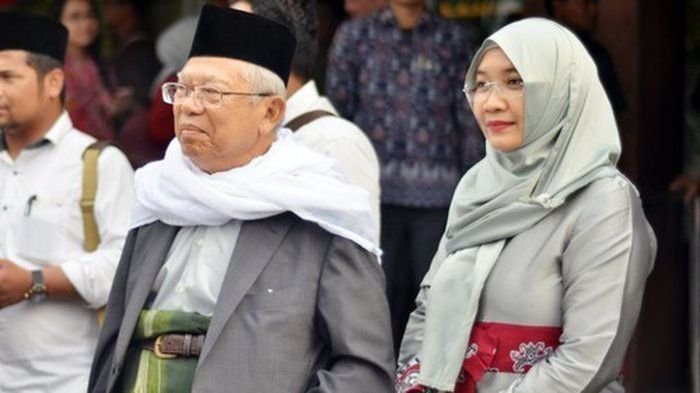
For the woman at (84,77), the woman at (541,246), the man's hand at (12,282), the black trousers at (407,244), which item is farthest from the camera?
the woman at (84,77)

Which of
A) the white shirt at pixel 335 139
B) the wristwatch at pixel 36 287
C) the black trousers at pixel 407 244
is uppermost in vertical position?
the white shirt at pixel 335 139

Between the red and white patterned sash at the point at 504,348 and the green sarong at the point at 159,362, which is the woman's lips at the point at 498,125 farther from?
the green sarong at the point at 159,362

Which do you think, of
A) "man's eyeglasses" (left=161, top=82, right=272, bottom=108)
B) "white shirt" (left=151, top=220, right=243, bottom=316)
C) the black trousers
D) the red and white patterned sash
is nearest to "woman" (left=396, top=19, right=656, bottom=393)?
the red and white patterned sash

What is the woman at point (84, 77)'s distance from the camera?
8.63 metres

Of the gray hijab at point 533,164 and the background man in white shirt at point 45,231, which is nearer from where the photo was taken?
the gray hijab at point 533,164

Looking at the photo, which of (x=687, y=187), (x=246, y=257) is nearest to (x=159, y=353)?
(x=246, y=257)

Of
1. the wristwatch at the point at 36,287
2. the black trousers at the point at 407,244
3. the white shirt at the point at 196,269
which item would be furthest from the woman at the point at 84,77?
the white shirt at the point at 196,269

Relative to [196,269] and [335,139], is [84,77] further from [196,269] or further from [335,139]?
[196,269]

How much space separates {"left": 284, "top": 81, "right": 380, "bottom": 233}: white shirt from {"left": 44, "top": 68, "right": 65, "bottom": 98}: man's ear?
88 centimetres

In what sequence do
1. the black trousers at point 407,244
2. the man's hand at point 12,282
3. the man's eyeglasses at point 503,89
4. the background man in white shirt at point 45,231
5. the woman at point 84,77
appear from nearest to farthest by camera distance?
the man's eyeglasses at point 503,89, the man's hand at point 12,282, the background man in white shirt at point 45,231, the black trousers at point 407,244, the woman at point 84,77

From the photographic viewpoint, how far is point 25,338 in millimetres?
6109

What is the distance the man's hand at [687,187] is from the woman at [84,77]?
109 inches

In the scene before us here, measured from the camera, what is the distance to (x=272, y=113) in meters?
4.96

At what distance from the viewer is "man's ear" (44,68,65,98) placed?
6.26m
